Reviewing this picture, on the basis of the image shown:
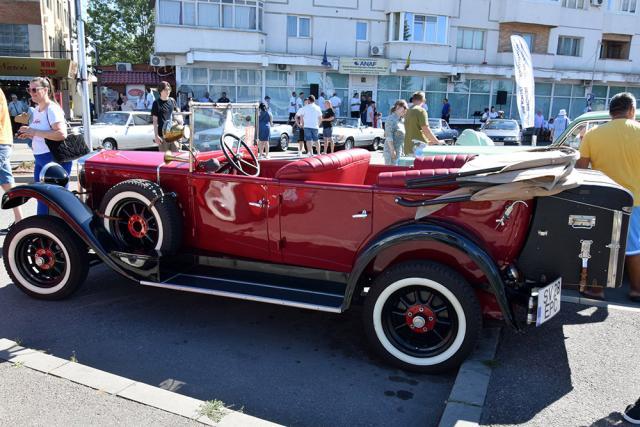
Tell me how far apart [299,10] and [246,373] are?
26.4 meters

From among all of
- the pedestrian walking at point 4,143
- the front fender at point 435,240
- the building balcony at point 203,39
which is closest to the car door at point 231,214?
the front fender at point 435,240

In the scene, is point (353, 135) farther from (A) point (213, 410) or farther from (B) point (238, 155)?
(A) point (213, 410)

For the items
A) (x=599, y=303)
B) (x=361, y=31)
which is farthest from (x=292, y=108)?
→ (x=599, y=303)

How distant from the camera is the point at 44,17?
29844 mm

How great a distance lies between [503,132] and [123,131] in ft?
43.0

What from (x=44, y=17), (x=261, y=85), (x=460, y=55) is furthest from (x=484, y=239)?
(x=44, y=17)

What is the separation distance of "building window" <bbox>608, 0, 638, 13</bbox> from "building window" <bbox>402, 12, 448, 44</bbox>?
13221mm

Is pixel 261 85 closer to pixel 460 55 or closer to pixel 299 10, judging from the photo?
pixel 299 10

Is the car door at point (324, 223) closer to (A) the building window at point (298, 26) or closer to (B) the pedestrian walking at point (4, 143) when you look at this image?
(B) the pedestrian walking at point (4, 143)

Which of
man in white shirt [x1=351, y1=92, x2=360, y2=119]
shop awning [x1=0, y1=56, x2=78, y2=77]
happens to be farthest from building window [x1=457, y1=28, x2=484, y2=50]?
shop awning [x1=0, y1=56, x2=78, y2=77]

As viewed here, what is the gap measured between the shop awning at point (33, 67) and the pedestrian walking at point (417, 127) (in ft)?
79.7

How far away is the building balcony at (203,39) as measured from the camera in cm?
2484

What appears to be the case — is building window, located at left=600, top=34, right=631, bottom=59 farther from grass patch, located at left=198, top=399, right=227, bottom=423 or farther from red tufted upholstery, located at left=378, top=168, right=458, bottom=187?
grass patch, located at left=198, top=399, right=227, bottom=423

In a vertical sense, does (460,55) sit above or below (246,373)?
above
